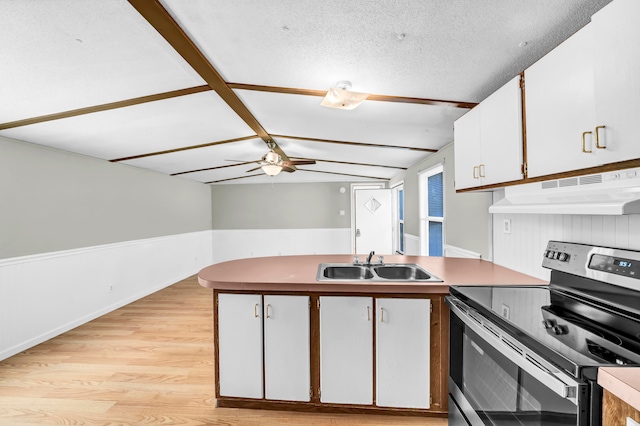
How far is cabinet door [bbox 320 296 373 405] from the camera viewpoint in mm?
1955

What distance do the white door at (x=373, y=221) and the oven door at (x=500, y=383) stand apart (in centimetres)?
487

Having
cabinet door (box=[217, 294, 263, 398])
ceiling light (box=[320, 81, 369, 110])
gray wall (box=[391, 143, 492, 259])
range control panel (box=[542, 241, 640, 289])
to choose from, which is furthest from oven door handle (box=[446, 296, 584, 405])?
ceiling light (box=[320, 81, 369, 110])

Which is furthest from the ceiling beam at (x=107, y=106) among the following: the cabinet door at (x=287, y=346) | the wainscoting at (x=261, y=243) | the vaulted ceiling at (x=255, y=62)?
the wainscoting at (x=261, y=243)

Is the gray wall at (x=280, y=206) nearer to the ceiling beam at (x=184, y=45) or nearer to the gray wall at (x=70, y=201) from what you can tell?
the gray wall at (x=70, y=201)

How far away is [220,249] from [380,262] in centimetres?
576

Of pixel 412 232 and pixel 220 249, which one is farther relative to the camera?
pixel 220 249

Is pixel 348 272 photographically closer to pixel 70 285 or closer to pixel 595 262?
pixel 595 262

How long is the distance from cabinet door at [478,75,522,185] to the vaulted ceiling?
0.61ft

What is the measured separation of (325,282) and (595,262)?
1411 millimetres

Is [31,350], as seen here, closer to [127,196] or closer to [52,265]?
[52,265]

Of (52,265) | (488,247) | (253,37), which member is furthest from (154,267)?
Result: (488,247)

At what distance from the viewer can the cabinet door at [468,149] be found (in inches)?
78.3

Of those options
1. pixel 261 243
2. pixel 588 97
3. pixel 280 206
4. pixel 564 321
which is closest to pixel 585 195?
pixel 588 97

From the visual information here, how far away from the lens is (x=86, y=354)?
2.88m
